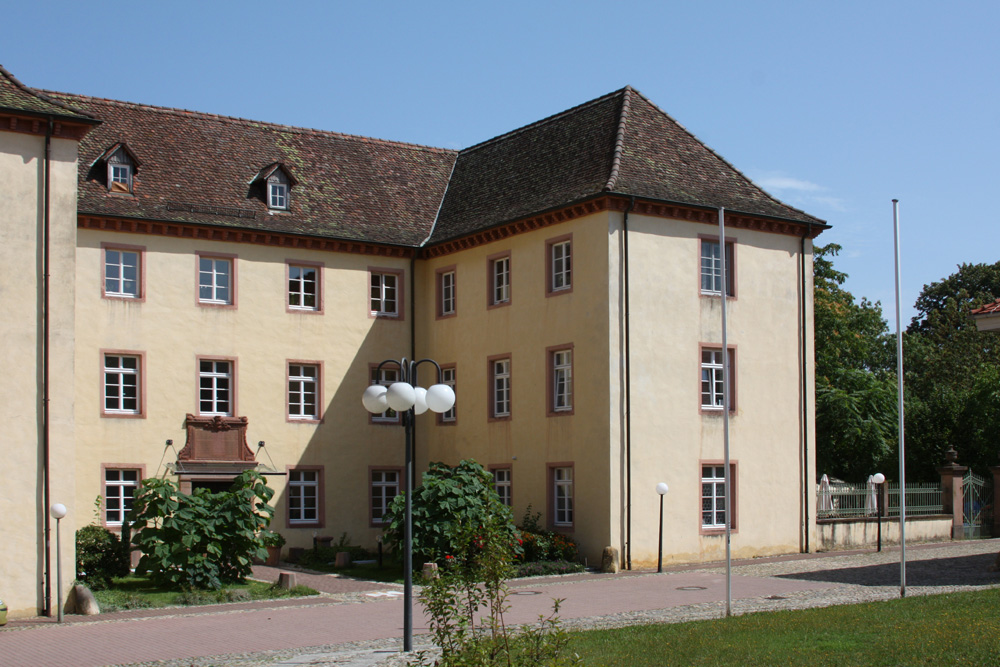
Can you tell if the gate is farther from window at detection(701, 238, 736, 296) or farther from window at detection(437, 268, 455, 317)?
window at detection(437, 268, 455, 317)

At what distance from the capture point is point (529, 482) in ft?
93.2

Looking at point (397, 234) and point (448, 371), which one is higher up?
point (397, 234)

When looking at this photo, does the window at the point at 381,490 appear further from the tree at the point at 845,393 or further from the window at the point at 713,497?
the tree at the point at 845,393

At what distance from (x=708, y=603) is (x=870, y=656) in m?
7.27

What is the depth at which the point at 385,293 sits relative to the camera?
32.1 meters

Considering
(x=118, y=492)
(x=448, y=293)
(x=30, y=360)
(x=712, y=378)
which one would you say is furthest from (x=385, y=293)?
(x=30, y=360)

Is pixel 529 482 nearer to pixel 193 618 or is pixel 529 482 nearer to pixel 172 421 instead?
pixel 172 421

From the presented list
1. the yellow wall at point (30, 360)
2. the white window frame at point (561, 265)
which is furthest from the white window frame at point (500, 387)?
the yellow wall at point (30, 360)

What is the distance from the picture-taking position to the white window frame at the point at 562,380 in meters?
27.5

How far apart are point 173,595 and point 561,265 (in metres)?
→ 11.5

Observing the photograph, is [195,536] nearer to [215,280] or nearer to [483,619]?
[215,280]

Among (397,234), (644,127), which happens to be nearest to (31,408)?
(397,234)

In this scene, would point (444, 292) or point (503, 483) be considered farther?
point (444, 292)

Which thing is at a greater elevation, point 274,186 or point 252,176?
point 252,176
